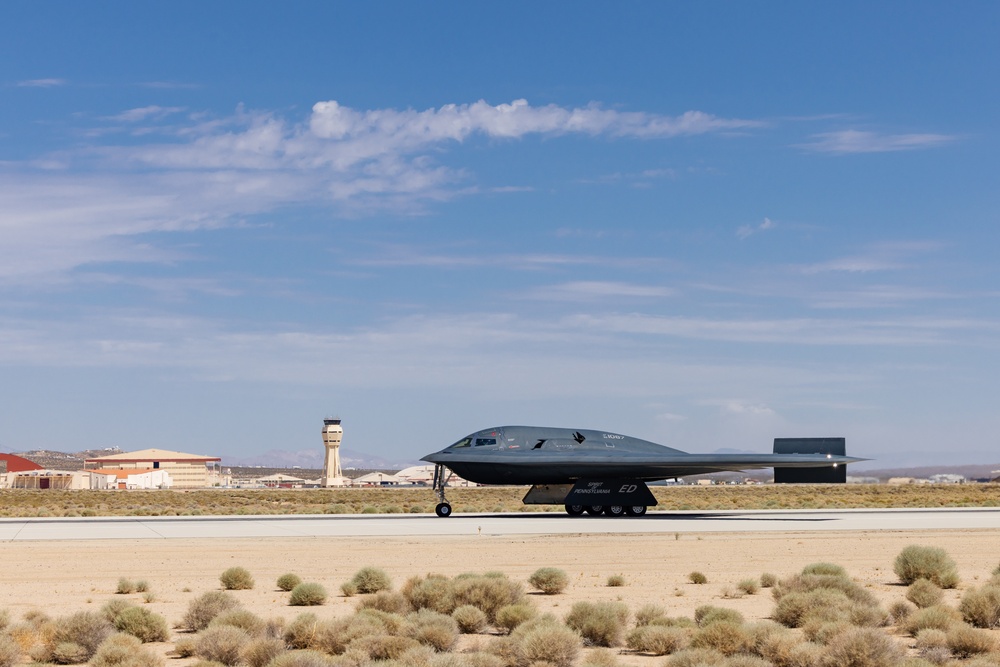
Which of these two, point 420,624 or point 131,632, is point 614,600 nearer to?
point 420,624

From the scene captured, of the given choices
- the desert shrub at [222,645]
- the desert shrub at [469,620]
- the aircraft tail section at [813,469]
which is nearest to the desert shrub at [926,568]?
the desert shrub at [469,620]

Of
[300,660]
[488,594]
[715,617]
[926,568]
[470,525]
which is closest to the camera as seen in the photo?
[300,660]

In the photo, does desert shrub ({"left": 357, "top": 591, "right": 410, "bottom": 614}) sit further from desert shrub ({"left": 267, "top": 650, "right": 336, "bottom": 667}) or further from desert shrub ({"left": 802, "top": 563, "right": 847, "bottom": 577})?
desert shrub ({"left": 802, "top": 563, "right": 847, "bottom": 577})

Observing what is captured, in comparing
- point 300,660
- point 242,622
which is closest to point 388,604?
point 242,622

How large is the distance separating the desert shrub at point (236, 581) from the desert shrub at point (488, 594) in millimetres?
4752

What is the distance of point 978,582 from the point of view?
2116 cm

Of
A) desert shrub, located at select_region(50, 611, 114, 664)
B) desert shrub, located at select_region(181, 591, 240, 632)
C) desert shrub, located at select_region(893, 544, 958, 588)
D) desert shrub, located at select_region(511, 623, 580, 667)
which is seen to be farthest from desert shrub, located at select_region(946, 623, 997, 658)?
desert shrub, located at select_region(50, 611, 114, 664)

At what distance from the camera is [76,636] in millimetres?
13156

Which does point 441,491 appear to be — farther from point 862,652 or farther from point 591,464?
point 862,652

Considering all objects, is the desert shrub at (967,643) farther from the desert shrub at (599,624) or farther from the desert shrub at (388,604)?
the desert shrub at (388,604)

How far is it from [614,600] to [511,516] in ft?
85.3

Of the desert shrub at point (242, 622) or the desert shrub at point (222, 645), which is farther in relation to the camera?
the desert shrub at point (242, 622)

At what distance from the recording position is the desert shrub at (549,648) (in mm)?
12180

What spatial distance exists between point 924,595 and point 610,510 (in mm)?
26345
